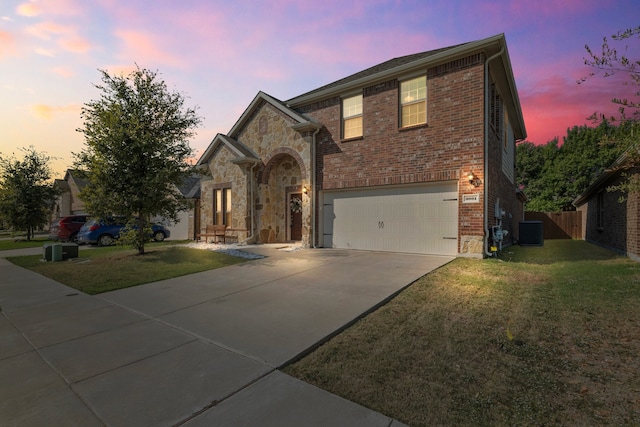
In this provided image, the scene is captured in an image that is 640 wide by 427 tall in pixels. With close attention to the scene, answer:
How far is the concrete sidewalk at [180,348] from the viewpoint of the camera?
234cm

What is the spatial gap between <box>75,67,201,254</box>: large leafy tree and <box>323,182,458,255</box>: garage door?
19.6 ft

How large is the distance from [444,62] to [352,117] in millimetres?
3513

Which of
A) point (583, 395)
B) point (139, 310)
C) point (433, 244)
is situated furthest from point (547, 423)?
point (433, 244)

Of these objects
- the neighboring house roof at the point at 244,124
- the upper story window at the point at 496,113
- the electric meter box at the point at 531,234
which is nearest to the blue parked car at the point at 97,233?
the neighboring house roof at the point at 244,124

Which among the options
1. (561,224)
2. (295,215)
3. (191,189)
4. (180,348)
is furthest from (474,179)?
(191,189)

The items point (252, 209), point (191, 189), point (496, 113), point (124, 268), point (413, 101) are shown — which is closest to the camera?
point (124, 268)

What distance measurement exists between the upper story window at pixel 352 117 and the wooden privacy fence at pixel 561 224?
18220 millimetres

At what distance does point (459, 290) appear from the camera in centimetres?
547

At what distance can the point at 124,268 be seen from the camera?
8.57 m

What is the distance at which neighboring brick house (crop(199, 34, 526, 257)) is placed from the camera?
29.0 feet

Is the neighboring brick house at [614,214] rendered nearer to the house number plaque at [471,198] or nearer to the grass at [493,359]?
the house number plaque at [471,198]

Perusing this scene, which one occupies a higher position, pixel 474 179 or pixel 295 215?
pixel 474 179

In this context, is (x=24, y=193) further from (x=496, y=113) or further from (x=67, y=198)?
(x=496, y=113)

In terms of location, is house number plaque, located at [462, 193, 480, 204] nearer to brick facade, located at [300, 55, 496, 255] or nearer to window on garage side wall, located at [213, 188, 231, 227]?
brick facade, located at [300, 55, 496, 255]
